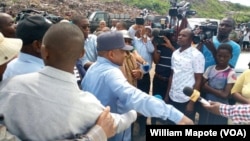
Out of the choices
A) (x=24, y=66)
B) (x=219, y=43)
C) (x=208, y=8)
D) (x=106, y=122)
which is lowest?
(x=208, y=8)

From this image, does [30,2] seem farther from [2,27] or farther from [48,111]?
[48,111]

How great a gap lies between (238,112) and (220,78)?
1325 millimetres

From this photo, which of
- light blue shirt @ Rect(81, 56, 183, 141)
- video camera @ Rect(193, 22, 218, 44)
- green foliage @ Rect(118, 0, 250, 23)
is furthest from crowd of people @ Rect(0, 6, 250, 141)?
green foliage @ Rect(118, 0, 250, 23)

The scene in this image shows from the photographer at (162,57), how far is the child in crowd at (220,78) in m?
0.64

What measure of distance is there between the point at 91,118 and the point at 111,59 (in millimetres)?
1013

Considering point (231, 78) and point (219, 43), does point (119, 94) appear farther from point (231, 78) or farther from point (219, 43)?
point (219, 43)

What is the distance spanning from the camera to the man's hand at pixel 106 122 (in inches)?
57.1

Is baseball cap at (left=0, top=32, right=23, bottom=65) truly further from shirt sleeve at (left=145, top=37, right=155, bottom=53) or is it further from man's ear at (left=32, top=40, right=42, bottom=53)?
shirt sleeve at (left=145, top=37, right=155, bottom=53)

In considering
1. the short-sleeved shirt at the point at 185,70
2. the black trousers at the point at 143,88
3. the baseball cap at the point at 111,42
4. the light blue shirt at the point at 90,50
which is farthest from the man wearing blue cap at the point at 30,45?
the black trousers at the point at 143,88

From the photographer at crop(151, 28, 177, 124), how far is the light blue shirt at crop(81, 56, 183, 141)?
2.01 meters

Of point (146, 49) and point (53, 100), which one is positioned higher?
point (53, 100)

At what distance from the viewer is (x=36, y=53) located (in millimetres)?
2199

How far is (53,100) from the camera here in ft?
4.47

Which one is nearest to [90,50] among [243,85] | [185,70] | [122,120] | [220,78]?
[185,70]
